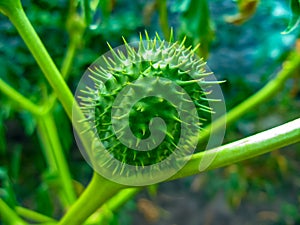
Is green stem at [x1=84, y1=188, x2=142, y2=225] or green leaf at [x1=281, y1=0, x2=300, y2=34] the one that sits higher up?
green leaf at [x1=281, y1=0, x2=300, y2=34]

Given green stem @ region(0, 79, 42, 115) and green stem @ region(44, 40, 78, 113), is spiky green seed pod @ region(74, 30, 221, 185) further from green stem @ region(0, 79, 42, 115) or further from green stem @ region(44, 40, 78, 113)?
green stem @ region(44, 40, 78, 113)

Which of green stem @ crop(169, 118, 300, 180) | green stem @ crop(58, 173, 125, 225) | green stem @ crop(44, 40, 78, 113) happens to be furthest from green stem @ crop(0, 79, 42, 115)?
green stem @ crop(169, 118, 300, 180)

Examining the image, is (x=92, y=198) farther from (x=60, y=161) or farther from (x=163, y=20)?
(x=163, y=20)

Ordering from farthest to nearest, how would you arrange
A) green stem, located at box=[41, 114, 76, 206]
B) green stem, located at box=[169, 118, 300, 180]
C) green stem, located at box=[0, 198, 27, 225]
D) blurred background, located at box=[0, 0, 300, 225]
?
blurred background, located at box=[0, 0, 300, 225], green stem, located at box=[41, 114, 76, 206], green stem, located at box=[0, 198, 27, 225], green stem, located at box=[169, 118, 300, 180]

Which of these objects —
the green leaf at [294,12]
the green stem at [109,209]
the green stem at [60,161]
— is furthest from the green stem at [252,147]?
the green stem at [60,161]

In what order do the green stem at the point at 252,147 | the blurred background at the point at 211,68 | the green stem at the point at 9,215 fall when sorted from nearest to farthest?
the green stem at the point at 252,147, the green stem at the point at 9,215, the blurred background at the point at 211,68

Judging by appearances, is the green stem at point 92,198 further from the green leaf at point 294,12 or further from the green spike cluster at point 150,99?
the green leaf at point 294,12

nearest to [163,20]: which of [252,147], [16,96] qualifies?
[16,96]
